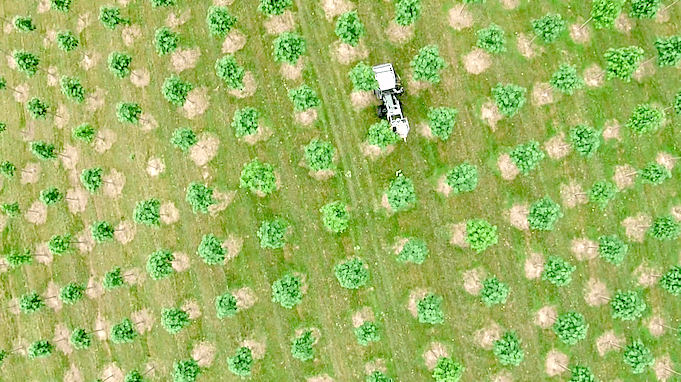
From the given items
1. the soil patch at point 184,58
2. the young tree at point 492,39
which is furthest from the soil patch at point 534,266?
the soil patch at point 184,58

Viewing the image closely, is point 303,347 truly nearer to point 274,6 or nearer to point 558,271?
point 558,271

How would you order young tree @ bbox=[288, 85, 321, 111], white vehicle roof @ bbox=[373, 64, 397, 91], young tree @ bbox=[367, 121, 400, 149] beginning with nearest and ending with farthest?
young tree @ bbox=[367, 121, 400, 149] < young tree @ bbox=[288, 85, 321, 111] < white vehicle roof @ bbox=[373, 64, 397, 91]

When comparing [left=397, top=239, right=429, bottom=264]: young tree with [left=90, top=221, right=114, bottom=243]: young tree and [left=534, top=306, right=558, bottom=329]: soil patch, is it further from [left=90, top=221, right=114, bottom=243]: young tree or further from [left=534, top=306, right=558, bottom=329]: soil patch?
[left=90, top=221, right=114, bottom=243]: young tree

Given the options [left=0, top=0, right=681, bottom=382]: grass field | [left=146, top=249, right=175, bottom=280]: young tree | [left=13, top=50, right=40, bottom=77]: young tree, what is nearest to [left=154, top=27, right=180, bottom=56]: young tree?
[left=0, top=0, right=681, bottom=382]: grass field

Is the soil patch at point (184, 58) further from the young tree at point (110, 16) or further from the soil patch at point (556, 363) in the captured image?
the soil patch at point (556, 363)

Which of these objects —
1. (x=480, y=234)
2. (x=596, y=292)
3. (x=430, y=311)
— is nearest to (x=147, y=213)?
(x=430, y=311)

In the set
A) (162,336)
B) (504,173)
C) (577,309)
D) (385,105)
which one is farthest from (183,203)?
(577,309)
